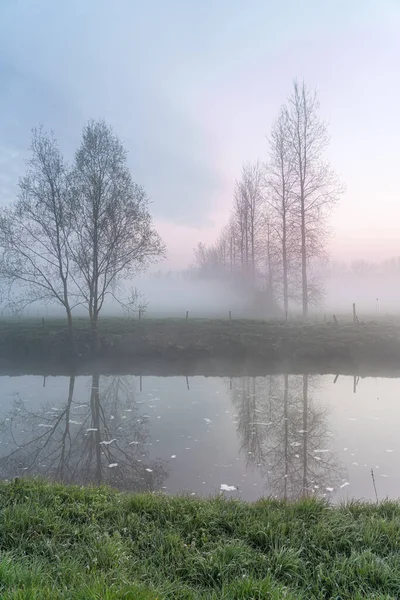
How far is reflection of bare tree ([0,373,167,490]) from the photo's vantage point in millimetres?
6914

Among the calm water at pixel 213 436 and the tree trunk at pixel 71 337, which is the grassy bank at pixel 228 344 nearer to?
the tree trunk at pixel 71 337

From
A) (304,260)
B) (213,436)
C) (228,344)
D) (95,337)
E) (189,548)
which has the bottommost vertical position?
(213,436)

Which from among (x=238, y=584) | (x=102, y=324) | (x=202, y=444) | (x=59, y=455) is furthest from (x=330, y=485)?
(x=102, y=324)

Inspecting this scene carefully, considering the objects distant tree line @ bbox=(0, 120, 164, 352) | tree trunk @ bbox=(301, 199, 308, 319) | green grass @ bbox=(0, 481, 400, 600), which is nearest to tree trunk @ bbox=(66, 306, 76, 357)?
distant tree line @ bbox=(0, 120, 164, 352)

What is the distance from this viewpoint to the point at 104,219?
2058 cm

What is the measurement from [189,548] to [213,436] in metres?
5.08

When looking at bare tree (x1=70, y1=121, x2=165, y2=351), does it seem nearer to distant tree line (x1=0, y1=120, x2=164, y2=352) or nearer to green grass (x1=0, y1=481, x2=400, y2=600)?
distant tree line (x1=0, y1=120, x2=164, y2=352)

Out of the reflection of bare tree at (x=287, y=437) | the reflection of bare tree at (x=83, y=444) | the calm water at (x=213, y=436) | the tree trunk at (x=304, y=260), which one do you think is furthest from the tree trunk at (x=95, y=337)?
the tree trunk at (x=304, y=260)

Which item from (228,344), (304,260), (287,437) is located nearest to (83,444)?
(287,437)

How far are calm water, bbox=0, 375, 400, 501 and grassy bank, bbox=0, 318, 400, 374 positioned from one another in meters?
4.32

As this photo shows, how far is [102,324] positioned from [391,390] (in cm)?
1819

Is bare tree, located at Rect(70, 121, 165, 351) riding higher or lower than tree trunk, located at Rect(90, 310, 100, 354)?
higher

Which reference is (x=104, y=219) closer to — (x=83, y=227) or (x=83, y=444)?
(x=83, y=227)

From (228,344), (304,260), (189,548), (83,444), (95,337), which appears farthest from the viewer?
(304,260)
